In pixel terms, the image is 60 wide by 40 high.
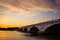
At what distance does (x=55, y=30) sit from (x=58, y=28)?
5.17 ft

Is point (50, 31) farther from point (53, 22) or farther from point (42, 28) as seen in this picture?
point (53, 22)

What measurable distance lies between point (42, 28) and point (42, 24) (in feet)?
7.12

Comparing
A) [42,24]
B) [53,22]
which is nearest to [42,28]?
[42,24]

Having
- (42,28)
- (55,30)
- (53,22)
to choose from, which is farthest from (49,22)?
(55,30)

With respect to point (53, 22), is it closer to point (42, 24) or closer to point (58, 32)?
point (42, 24)

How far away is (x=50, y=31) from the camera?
49844 millimetres

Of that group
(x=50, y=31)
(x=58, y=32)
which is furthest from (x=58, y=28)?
(x=50, y=31)

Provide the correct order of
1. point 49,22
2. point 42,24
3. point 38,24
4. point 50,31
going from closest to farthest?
1. point 49,22
2. point 42,24
3. point 38,24
4. point 50,31

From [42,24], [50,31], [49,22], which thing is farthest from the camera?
[50,31]

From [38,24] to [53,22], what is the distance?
6.66 meters

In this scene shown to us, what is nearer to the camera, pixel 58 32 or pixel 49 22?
pixel 49 22

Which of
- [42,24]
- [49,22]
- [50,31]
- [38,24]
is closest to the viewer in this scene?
[49,22]

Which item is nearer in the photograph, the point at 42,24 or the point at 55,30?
the point at 42,24

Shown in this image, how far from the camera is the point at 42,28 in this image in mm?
43594
